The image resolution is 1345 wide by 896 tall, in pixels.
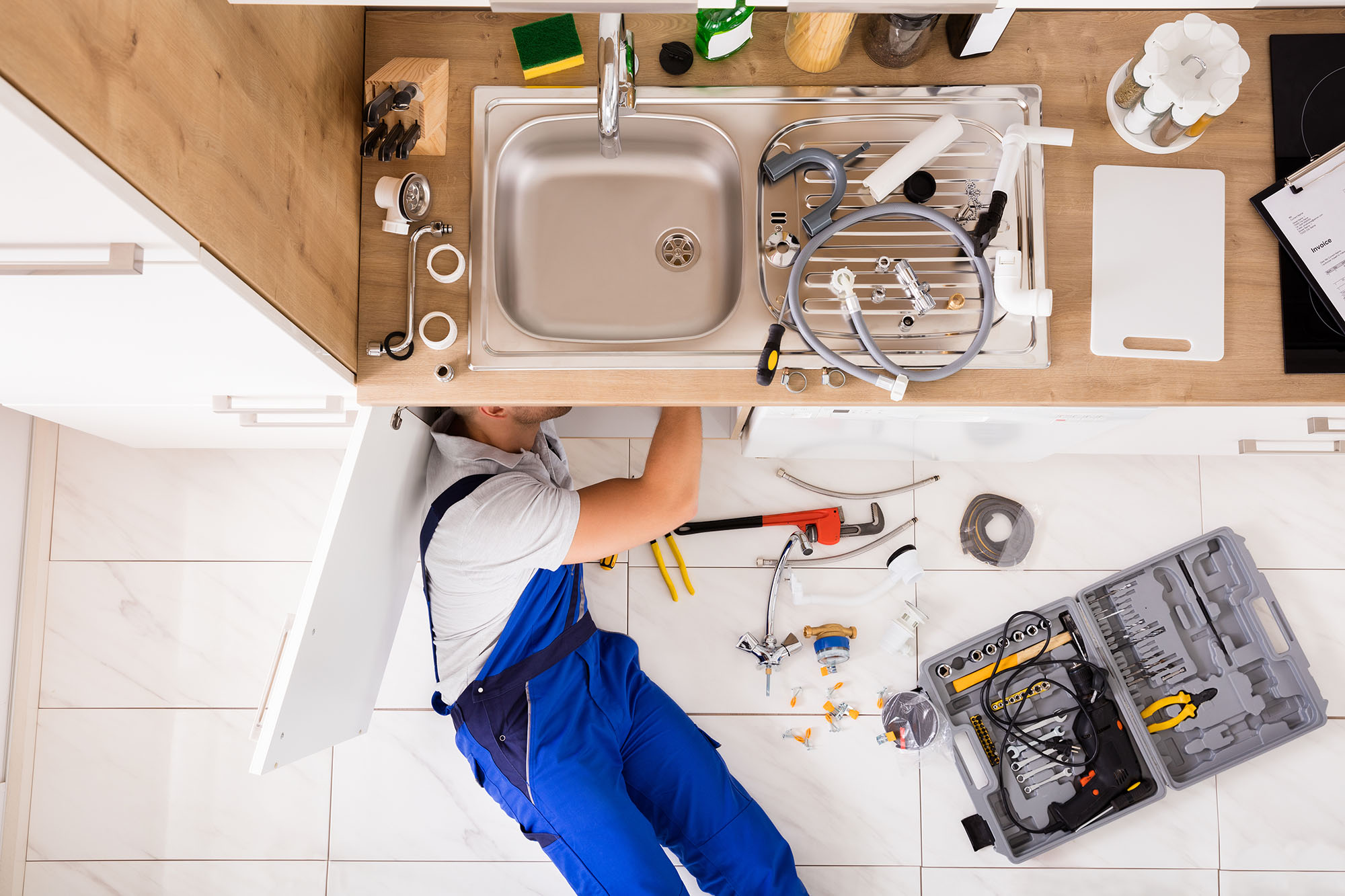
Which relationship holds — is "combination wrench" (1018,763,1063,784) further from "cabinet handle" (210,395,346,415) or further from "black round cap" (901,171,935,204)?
"cabinet handle" (210,395,346,415)

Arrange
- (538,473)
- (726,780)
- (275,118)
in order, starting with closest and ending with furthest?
(275,118) → (538,473) → (726,780)

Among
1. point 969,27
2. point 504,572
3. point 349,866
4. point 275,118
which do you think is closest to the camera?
point 275,118

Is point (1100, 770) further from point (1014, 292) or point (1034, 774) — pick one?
point (1014, 292)

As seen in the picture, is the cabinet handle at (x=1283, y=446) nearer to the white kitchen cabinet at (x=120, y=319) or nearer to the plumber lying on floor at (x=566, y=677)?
the plumber lying on floor at (x=566, y=677)

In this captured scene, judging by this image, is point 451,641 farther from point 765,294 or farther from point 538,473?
point 765,294

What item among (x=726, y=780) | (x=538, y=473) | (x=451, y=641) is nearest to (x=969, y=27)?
(x=538, y=473)

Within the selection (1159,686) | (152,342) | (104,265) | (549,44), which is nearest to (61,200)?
(104,265)

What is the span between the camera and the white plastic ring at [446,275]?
1.32 metres

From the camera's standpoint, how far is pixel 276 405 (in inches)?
58.2

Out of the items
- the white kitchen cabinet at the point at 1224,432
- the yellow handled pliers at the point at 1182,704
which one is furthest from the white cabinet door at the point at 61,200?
the yellow handled pliers at the point at 1182,704

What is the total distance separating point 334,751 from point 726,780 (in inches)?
43.4

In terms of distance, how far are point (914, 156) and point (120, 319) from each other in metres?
1.22

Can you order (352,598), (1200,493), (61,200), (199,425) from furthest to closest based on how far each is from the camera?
(1200,493)
(199,425)
(352,598)
(61,200)

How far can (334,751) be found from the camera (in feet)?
7.04
